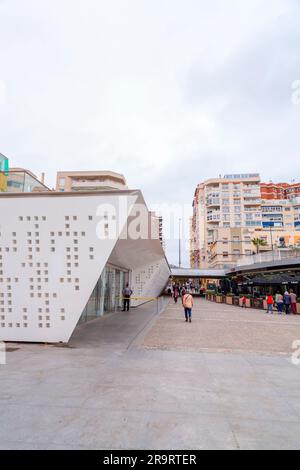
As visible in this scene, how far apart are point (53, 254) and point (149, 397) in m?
5.15

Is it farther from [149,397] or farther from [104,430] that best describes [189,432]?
[149,397]

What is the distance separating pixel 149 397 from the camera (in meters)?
4.29

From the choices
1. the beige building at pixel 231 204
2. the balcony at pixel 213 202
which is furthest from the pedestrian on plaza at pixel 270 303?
the balcony at pixel 213 202

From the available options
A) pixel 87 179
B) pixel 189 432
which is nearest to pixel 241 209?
pixel 87 179

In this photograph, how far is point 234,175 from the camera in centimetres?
7744

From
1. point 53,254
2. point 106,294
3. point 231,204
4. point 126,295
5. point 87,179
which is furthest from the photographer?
point 231,204

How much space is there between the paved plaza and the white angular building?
2.46ft

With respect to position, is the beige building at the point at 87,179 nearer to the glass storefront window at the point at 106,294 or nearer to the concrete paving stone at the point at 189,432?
the glass storefront window at the point at 106,294

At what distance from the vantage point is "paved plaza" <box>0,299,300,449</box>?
314 centimetres

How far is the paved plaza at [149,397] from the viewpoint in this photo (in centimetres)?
314

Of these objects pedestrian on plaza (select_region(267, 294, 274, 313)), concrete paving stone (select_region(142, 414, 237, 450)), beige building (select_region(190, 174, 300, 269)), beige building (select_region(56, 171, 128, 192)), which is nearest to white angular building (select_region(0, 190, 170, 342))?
concrete paving stone (select_region(142, 414, 237, 450))

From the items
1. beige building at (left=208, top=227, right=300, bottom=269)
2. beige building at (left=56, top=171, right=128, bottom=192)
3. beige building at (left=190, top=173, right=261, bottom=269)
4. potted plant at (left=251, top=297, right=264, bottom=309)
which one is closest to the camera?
potted plant at (left=251, top=297, right=264, bottom=309)

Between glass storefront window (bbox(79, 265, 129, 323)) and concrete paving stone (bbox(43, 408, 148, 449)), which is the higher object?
glass storefront window (bbox(79, 265, 129, 323))

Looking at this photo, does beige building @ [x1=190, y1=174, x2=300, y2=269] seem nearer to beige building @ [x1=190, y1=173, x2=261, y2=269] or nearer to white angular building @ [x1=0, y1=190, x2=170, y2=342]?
beige building @ [x1=190, y1=173, x2=261, y2=269]
